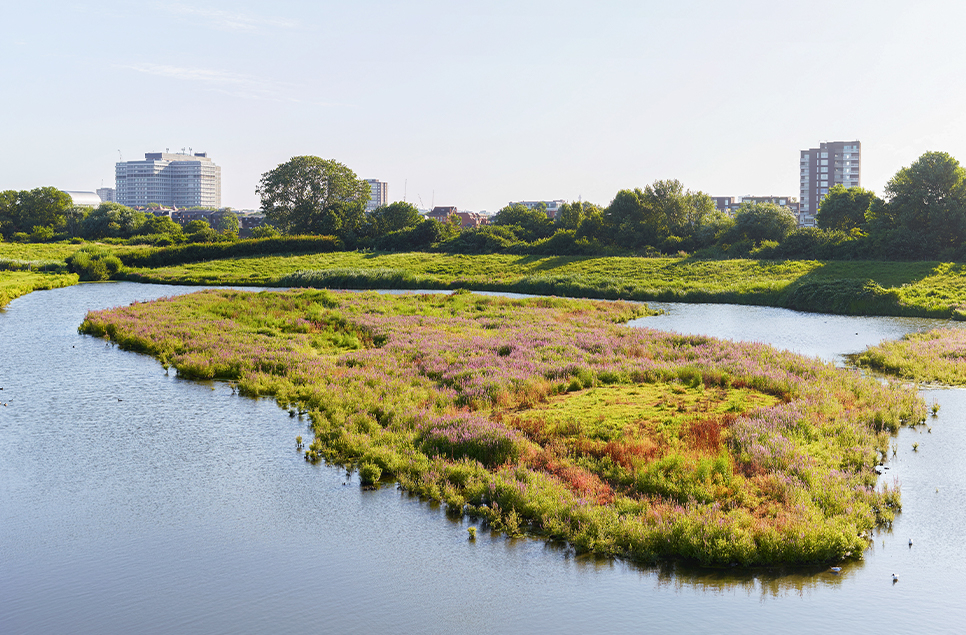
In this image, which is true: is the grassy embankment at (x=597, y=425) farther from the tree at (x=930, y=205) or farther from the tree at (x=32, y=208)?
the tree at (x=32, y=208)

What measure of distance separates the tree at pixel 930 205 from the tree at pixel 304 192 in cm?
7390

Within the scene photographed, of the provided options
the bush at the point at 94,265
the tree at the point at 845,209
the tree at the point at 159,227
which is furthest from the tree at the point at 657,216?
the tree at the point at 159,227

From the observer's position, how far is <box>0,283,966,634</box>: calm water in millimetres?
11391

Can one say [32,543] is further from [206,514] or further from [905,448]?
[905,448]

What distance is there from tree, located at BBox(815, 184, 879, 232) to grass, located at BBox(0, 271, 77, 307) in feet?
263

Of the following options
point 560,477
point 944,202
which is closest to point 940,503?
point 560,477

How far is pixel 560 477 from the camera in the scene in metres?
16.3

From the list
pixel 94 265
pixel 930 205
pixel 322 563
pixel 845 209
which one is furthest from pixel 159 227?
pixel 322 563

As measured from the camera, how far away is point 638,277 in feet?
229

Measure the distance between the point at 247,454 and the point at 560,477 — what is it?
26.9 feet

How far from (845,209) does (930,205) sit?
17388 mm

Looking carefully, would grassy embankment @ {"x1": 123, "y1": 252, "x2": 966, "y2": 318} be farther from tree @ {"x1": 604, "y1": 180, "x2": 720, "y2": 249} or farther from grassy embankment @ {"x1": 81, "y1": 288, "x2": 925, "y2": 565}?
grassy embankment @ {"x1": 81, "y1": 288, "x2": 925, "y2": 565}

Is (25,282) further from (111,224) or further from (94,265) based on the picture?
(111,224)

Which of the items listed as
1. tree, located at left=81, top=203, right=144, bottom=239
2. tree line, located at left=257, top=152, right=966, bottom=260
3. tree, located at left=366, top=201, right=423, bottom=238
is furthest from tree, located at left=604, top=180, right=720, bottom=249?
tree, located at left=81, top=203, right=144, bottom=239
